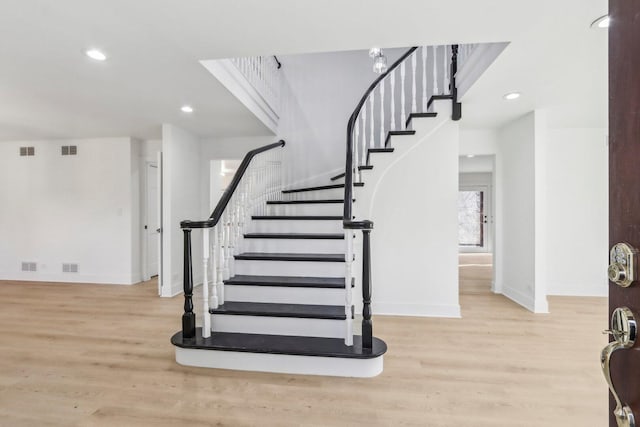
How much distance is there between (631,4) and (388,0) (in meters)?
1.58

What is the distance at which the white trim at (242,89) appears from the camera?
3.04 m

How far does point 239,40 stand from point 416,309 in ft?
10.5

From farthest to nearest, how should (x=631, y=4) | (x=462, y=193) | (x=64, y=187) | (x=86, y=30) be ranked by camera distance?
(x=462, y=193), (x=64, y=187), (x=86, y=30), (x=631, y=4)

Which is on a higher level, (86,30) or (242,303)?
(86,30)

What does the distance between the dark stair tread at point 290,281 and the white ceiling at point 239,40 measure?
188 cm

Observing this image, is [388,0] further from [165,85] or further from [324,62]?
[324,62]

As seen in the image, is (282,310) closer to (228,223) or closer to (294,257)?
(294,257)

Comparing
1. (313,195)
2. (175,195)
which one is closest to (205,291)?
(175,195)

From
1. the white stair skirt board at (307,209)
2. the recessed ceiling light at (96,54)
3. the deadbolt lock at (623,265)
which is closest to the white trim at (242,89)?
the recessed ceiling light at (96,54)

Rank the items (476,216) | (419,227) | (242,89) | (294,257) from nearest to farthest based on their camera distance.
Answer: (294,257), (242,89), (419,227), (476,216)

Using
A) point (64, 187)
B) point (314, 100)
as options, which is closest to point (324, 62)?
point (314, 100)

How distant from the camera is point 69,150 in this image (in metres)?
5.52

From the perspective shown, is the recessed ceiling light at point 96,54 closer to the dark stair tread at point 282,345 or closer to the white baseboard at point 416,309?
the dark stair tread at point 282,345

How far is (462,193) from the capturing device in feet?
33.0
